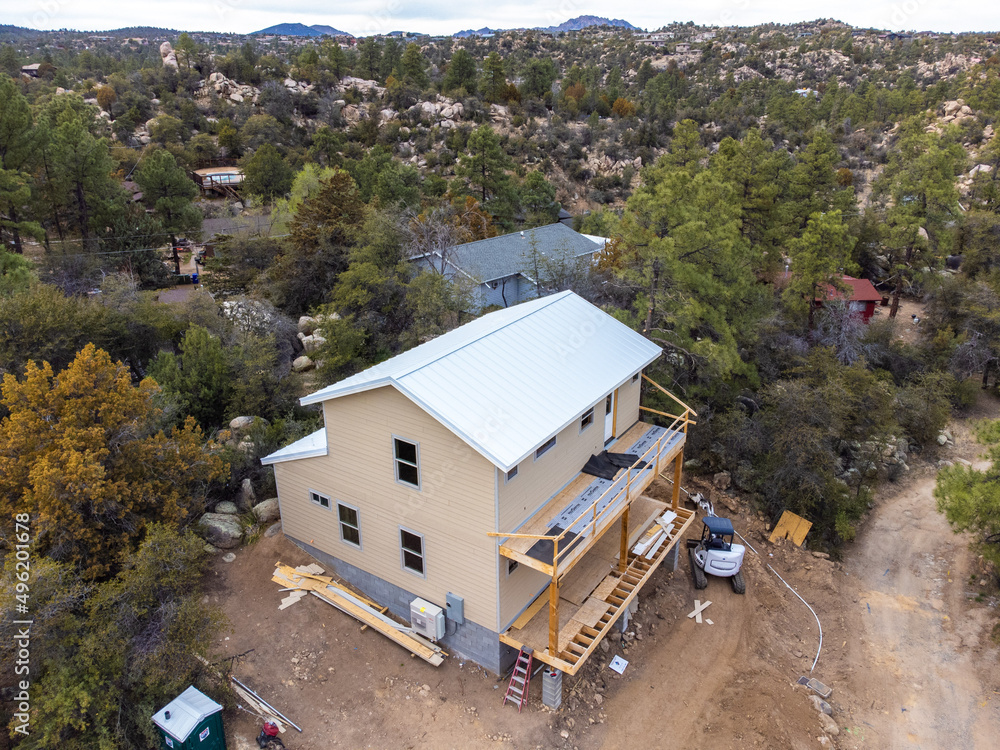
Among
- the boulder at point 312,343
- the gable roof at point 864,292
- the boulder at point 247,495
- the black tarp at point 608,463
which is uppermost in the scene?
the black tarp at point 608,463

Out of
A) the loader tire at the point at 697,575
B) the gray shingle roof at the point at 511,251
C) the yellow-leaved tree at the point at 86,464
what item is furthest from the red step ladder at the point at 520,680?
the gray shingle roof at the point at 511,251

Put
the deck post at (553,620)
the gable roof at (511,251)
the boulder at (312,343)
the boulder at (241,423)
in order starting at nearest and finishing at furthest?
the deck post at (553,620)
the boulder at (241,423)
the boulder at (312,343)
the gable roof at (511,251)

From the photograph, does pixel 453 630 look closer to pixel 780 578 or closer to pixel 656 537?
pixel 656 537

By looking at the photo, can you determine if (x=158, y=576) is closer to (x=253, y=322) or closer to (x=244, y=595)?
(x=244, y=595)

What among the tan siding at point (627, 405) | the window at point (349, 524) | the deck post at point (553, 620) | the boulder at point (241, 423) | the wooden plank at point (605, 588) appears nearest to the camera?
the deck post at point (553, 620)

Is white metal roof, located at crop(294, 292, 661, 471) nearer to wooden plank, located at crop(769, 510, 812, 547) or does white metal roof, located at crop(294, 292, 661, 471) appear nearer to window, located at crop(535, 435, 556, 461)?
window, located at crop(535, 435, 556, 461)

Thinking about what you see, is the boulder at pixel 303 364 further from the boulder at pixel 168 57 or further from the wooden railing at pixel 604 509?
the boulder at pixel 168 57

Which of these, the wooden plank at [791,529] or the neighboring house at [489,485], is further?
the wooden plank at [791,529]

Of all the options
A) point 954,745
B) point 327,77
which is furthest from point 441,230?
point 327,77

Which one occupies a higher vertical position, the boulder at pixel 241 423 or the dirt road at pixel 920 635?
the boulder at pixel 241 423
